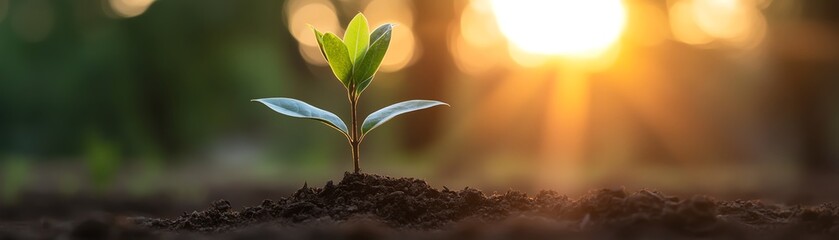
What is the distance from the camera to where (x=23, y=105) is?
30.6ft

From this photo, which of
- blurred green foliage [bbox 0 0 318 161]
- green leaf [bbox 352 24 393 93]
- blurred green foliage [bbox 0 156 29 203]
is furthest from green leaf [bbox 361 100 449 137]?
blurred green foliage [bbox 0 0 318 161]

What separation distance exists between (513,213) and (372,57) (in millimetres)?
585

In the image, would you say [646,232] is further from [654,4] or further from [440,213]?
[654,4]

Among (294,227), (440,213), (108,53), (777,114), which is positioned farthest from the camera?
(777,114)

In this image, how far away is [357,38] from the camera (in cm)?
227

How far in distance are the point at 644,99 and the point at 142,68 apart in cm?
748

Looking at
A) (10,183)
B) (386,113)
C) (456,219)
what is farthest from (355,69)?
(10,183)

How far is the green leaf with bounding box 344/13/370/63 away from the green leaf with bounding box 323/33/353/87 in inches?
1.3

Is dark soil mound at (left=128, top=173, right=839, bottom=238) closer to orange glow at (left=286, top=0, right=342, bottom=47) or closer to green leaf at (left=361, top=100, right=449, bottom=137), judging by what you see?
green leaf at (left=361, top=100, right=449, bottom=137)

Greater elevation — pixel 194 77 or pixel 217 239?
pixel 194 77

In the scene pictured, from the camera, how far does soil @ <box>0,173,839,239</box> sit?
5.26 ft

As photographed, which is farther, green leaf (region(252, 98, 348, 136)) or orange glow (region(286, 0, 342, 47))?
orange glow (region(286, 0, 342, 47))

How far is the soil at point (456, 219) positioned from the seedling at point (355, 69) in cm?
20

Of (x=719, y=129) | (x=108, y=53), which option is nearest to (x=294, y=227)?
(x=108, y=53)
